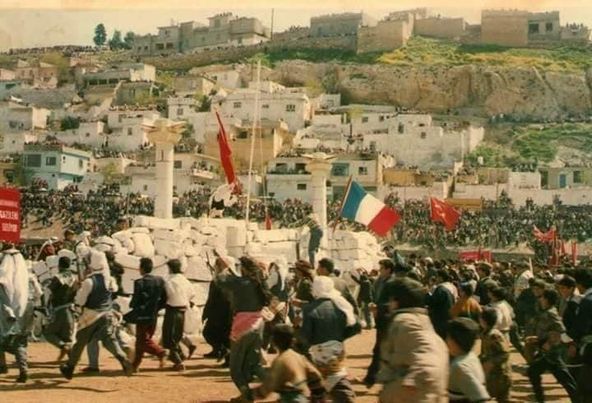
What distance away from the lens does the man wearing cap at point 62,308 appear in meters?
12.1

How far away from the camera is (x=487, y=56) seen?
103688mm

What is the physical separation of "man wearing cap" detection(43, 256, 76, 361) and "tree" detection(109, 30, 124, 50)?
124 m

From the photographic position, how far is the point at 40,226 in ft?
172

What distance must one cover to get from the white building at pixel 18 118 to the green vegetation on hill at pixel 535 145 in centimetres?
3590

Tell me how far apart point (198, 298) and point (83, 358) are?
14.2ft

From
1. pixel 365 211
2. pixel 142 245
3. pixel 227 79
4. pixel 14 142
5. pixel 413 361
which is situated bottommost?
pixel 142 245

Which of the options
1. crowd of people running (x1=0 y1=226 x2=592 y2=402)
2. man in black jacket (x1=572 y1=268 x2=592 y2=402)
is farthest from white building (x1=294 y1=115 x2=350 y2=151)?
man in black jacket (x1=572 y1=268 x2=592 y2=402)

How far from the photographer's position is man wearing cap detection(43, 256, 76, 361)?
12.1 meters

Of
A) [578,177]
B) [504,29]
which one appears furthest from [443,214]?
[504,29]

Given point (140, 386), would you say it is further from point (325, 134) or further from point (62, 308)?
point (325, 134)

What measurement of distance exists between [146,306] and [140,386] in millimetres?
1002

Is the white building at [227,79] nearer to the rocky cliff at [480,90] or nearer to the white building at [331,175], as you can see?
the rocky cliff at [480,90]

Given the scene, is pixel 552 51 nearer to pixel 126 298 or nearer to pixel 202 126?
pixel 202 126

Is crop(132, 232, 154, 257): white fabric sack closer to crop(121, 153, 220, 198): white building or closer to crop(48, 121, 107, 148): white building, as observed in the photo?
Answer: crop(121, 153, 220, 198): white building
